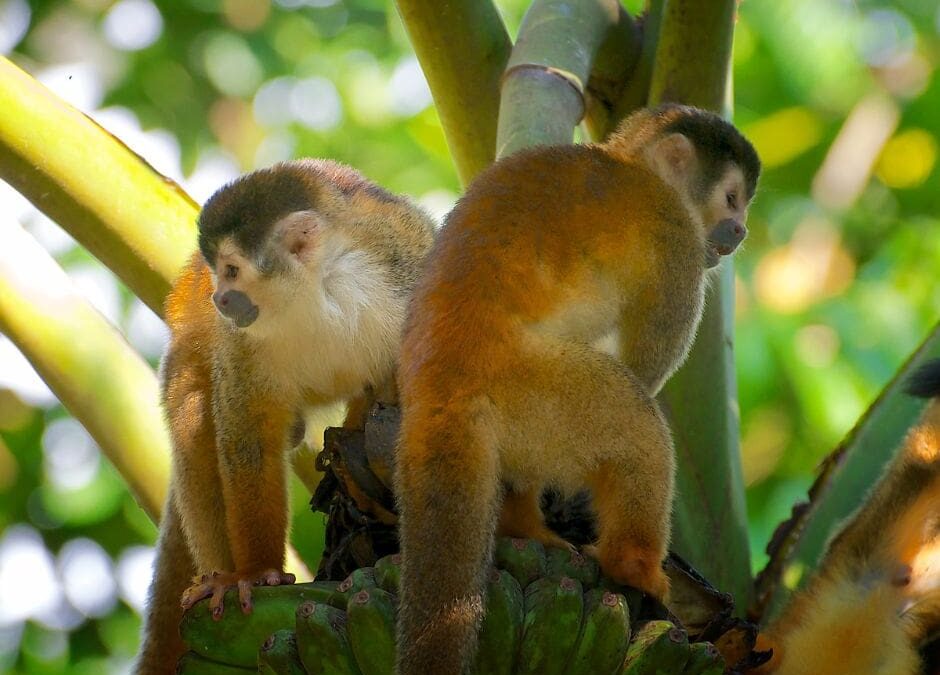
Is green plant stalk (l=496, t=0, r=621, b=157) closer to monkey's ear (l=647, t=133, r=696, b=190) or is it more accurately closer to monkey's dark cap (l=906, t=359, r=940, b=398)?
monkey's ear (l=647, t=133, r=696, b=190)

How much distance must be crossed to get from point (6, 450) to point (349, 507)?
8.04 meters

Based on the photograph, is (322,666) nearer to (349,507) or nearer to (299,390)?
(349,507)

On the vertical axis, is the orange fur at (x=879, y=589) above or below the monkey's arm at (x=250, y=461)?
below

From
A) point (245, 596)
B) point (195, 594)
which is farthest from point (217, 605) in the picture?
point (195, 594)

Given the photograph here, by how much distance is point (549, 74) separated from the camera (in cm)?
423

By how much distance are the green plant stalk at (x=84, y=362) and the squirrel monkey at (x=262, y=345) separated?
4.0 inches

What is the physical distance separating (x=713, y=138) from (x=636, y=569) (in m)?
1.62

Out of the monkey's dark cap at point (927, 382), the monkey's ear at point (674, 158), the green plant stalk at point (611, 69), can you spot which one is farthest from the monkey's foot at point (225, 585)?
the green plant stalk at point (611, 69)

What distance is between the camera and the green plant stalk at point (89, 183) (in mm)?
4090

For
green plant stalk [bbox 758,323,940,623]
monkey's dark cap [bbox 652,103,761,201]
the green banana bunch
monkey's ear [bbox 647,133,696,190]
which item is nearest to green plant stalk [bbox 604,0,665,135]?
monkey's dark cap [bbox 652,103,761,201]

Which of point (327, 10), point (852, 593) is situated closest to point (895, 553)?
point (852, 593)

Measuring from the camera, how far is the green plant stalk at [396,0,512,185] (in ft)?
15.0

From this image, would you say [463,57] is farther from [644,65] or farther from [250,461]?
[250,461]

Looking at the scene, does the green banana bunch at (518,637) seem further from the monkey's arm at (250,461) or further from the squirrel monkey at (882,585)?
the squirrel monkey at (882,585)
